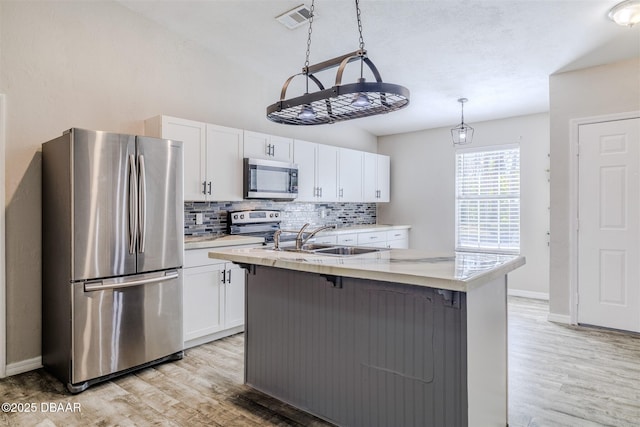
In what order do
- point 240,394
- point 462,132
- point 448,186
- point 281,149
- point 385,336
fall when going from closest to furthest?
point 385,336 → point 240,394 → point 281,149 → point 462,132 → point 448,186

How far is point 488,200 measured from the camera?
18.2ft

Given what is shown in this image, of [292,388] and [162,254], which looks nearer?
[292,388]

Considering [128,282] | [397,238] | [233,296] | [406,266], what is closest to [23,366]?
[128,282]

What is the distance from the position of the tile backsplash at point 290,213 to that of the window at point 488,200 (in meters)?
1.54

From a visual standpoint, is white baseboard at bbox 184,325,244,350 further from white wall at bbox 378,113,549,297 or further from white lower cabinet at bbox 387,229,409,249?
white wall at bbox 378,113,549,297

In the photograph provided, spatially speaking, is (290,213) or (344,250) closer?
(344,250)

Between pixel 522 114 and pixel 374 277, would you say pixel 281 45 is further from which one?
pixel 522 114

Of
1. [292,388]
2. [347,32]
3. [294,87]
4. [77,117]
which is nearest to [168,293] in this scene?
[292,388]

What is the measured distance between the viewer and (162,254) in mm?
2936

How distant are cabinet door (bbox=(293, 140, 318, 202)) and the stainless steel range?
45 centimetres

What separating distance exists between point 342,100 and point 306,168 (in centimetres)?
272

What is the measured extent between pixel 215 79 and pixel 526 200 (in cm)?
428

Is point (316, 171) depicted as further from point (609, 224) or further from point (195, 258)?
point (609, 224)

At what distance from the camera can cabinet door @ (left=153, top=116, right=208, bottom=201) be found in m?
3.39
